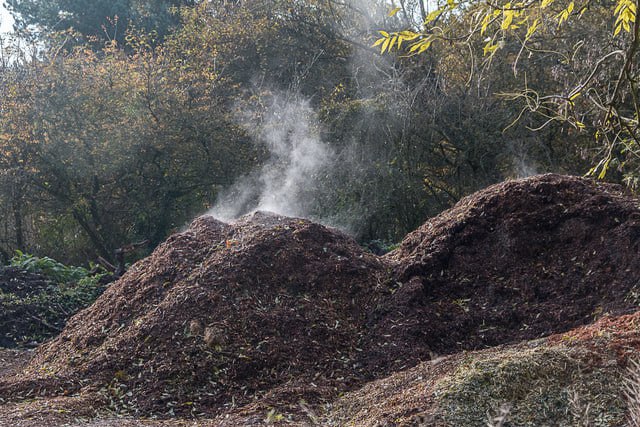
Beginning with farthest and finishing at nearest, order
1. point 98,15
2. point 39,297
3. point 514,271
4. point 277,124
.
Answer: point 98,15
point 277,124
point 39,297
point 514,271

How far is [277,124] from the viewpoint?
38.6ft

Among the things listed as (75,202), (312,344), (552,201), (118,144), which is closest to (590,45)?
(552,201)

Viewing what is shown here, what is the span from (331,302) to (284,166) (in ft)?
18.7

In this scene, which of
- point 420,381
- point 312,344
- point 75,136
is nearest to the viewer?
point 420,381

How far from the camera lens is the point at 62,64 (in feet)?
39.3

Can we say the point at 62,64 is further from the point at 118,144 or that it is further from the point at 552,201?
the point at 552,201

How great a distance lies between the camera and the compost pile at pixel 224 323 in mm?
5047

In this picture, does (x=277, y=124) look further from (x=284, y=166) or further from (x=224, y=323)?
(x=224, y=323)

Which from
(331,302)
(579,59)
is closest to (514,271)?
(331,302)

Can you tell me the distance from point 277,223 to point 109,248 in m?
6.33

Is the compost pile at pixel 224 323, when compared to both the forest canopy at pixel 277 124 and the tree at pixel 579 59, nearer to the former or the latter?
the tree at pixel 579 59

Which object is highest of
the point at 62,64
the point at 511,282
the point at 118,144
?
the point at 62,64

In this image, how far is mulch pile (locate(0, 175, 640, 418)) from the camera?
16.7ft

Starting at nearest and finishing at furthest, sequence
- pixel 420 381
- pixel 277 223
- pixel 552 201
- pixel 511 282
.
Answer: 1. pixel 420 381
2. pixel 511 282
3. pixel 552 201
4. pixel 277 223
